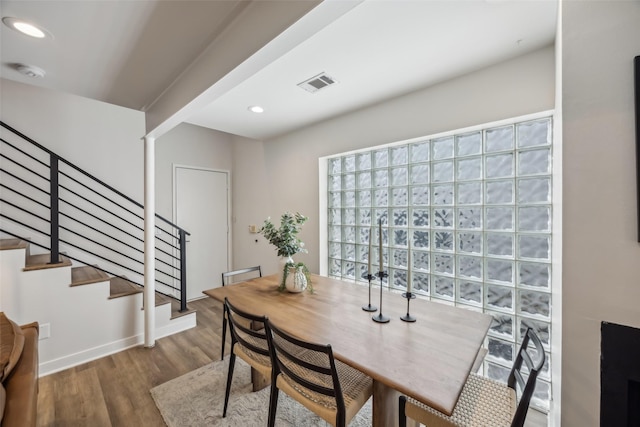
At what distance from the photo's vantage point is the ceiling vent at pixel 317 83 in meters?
1.99

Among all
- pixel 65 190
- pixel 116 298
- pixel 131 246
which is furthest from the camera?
pixel 131 246

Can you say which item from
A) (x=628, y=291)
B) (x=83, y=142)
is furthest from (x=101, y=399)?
(x=628, y=291)

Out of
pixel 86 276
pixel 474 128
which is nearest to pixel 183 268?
pixel 86 276

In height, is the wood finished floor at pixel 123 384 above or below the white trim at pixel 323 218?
below

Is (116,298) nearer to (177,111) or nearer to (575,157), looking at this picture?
(177,111)

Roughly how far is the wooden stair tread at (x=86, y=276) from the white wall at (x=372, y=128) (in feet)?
5.95

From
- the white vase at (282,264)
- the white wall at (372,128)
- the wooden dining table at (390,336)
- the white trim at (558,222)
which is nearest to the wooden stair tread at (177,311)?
the white wall at (372,128)

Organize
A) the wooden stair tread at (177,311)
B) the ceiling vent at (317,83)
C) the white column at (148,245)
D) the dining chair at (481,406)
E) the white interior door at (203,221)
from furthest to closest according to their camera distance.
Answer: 1. the white interior door at (203,221)
2. the wooden stair tread at (177,311)
3. the white column at (148,245)
4. the ceiling vent at (317,83)
5. the dining chair at (481,406)

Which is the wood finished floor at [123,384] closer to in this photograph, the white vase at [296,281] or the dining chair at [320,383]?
the dining chair at [320,383]

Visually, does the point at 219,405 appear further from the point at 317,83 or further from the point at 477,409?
the point at 317,83

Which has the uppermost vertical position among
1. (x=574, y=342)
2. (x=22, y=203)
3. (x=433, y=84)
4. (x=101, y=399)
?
(x=433, y=84)

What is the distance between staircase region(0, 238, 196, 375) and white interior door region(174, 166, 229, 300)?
118 cm

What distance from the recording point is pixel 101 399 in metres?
1.84

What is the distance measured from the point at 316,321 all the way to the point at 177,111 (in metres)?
1.88
